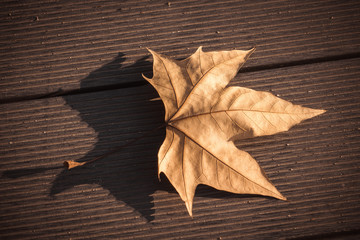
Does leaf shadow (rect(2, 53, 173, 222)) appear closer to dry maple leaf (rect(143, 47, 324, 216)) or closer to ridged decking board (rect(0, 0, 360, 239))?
ridged decking board (rect(0, 0, 360, 239))

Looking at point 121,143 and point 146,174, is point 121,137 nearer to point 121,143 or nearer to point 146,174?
point 121,143

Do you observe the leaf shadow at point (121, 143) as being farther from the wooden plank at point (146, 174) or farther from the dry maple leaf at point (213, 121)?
the dry maple leaf at point (213, 121)

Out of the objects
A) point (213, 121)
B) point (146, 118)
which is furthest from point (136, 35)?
point (213, 121)

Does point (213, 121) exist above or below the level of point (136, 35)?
below

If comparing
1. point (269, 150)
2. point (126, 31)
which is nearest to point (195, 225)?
point (269, 150)

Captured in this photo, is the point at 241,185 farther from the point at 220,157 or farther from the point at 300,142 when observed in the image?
the point at 300,142

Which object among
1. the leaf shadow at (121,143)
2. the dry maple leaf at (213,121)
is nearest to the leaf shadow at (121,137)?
the leaf shadow at (121,143)
